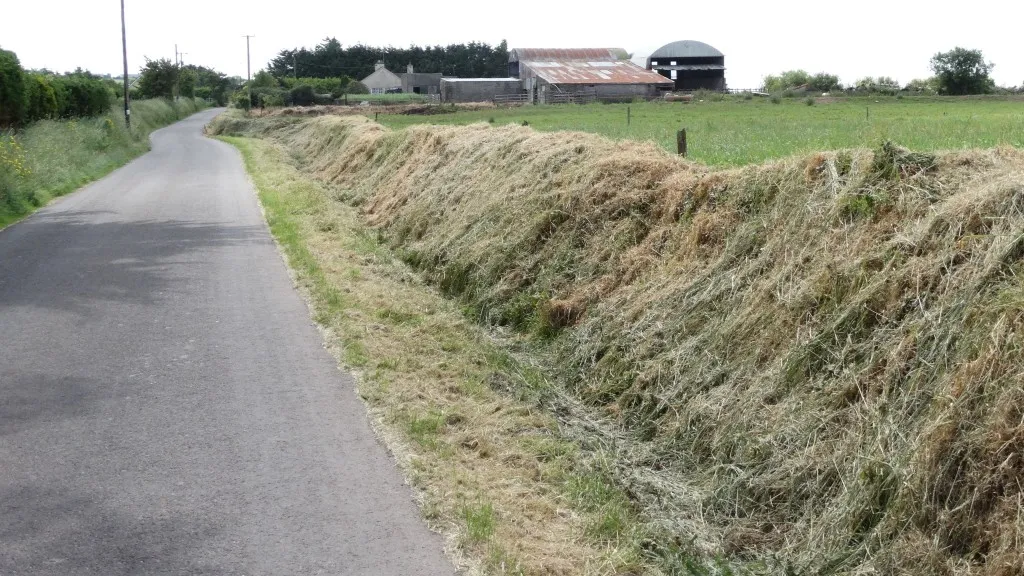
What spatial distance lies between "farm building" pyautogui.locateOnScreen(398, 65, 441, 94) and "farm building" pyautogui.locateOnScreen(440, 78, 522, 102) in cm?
2807

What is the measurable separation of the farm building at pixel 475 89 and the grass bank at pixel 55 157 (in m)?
35.4

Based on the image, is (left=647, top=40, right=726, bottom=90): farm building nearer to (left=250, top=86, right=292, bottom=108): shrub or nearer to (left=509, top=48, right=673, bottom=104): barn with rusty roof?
(left=509, top=48, right=673, bottom=104): barn with rusty roof

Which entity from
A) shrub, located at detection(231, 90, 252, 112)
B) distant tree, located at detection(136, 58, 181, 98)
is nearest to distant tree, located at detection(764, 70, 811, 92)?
shrub, located at detection(231, 90, 252, 112)

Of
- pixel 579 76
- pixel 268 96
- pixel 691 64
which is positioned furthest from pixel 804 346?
pixel 691 64

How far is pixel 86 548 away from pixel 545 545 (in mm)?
2530

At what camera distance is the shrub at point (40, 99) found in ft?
106

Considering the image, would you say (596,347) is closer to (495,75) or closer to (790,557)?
(790,557)

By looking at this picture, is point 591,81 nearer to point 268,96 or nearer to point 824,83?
point 824,83

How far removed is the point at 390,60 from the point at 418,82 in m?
14.9

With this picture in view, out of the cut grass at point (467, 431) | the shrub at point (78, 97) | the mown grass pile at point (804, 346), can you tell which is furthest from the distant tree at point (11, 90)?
the mown grass pile at point (804, 346)

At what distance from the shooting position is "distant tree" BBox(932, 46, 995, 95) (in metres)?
63.2

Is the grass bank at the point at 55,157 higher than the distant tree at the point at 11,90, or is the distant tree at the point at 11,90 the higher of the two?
the distant tree at the point at 11,90

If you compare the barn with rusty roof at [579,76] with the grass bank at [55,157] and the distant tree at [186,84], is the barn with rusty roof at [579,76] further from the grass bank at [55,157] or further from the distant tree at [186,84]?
the grass bank at [55,157]

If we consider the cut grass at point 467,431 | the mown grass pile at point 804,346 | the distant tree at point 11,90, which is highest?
the distant tree at point 11,90
